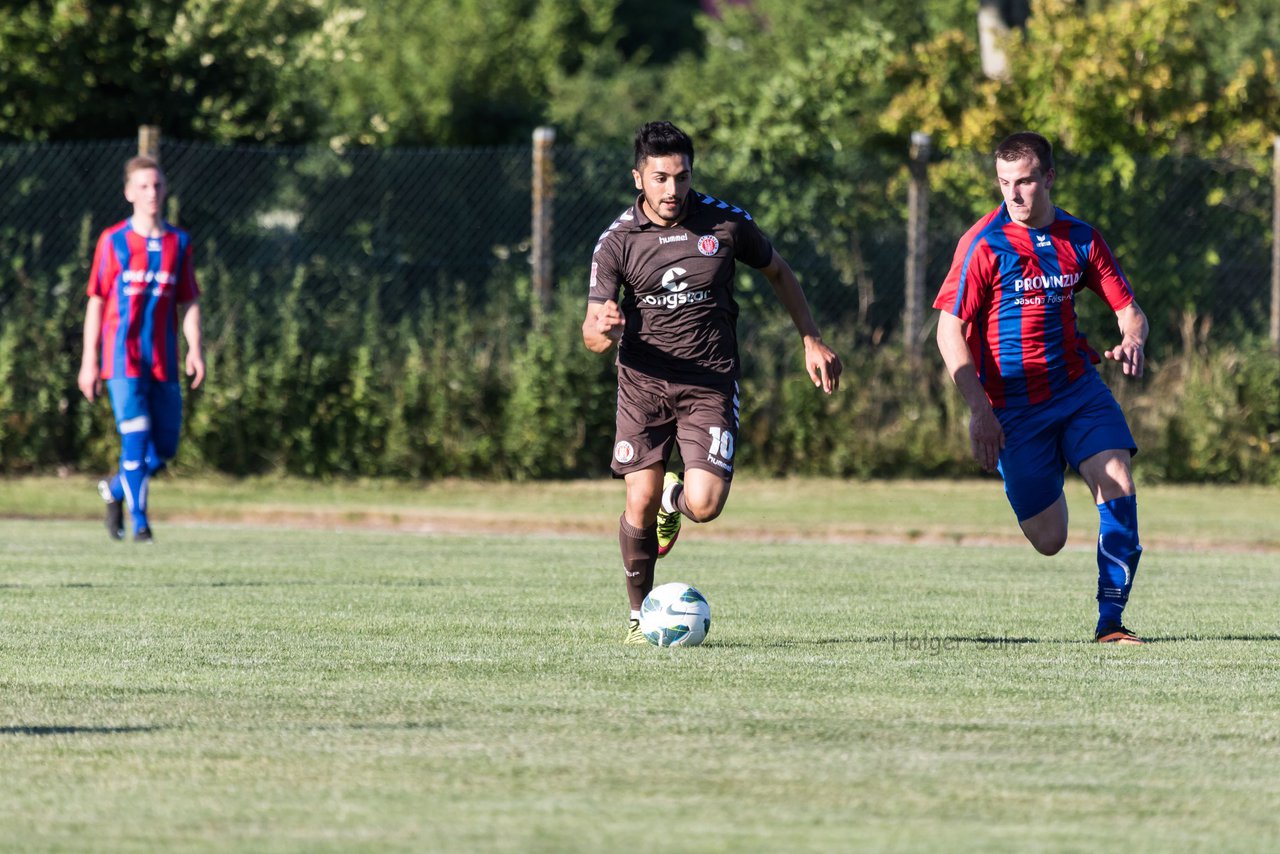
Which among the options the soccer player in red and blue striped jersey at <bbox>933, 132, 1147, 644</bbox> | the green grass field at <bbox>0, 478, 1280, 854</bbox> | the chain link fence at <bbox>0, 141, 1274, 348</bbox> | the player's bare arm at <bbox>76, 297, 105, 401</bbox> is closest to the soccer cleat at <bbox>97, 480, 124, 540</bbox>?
the green grass field at <bbox>0, 478, 1280, 854</bbox>

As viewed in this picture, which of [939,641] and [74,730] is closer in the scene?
[74,730]

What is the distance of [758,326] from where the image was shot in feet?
57.5

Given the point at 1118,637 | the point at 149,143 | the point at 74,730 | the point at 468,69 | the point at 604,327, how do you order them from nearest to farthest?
the point at 74,730 → the point at 604,327 → the point at 1118,637 → the point at 149,143 → the point at 468,69

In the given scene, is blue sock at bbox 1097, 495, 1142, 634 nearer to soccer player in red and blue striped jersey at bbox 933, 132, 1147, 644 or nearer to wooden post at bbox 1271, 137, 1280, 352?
soccer player in red and blue striped jersey at bbox 933, 132, 1147, 644

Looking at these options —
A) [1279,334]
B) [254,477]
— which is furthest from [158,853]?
[1279,334]

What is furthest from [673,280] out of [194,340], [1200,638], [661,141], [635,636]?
[194,340]

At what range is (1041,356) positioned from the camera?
8328mm

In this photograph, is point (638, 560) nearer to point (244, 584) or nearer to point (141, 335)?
point (244, 584)

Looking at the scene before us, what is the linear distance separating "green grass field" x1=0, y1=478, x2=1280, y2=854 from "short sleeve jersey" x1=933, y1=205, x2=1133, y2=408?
112 centimetres

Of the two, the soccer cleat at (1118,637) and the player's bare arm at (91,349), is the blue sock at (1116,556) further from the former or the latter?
the player's bare arm at (91,349)

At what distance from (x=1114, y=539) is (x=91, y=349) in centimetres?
697

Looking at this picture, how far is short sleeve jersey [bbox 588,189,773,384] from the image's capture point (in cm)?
815

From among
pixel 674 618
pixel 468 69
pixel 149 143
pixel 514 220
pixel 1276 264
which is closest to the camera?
pixel 674 618

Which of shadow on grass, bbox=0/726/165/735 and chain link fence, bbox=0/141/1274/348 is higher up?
chain link fence, bbox=0/141/1274/348
